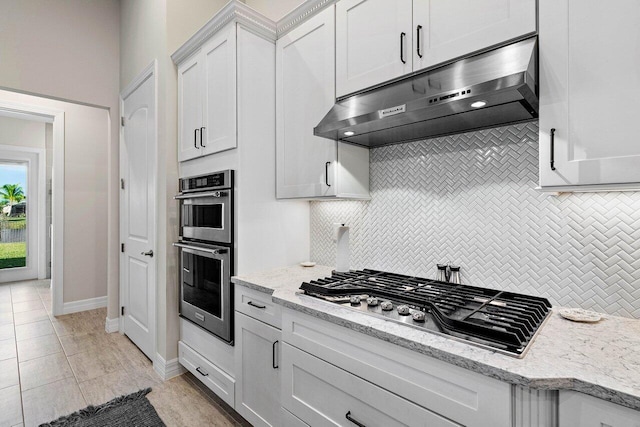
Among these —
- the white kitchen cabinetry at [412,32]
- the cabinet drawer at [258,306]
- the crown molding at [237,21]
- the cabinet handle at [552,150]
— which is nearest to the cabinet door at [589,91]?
the cabinet handle at [552,150]

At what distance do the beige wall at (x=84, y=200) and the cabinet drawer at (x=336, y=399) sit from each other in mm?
4148

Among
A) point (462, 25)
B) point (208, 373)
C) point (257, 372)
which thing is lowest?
point (208, 373)

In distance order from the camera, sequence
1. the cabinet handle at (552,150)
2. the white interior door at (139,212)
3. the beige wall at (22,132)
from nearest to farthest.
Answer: the cabinet handle at (552,150)
the white interior door at (139,212)
the beige wall at (22,132)

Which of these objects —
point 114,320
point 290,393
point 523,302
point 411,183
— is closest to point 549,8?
point 411,183

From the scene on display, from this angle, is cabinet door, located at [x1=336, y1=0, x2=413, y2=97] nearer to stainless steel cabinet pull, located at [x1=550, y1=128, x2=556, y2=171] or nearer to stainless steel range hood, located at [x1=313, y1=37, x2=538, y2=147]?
stainless steel range hood, located at [x1=313, y1=37, x2=538, y2=147]

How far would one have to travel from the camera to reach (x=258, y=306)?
1786 millimetres

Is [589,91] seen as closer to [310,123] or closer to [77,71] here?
[310,123]

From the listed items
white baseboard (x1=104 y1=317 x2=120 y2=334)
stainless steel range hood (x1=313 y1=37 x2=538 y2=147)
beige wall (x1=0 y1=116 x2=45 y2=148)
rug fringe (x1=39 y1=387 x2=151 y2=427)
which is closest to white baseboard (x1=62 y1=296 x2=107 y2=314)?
white baseboard (x1=104 y1=317 x2=120 y2=334)

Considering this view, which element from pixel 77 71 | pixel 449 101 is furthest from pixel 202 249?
pixel 77 71

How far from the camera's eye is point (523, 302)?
4.44 feet

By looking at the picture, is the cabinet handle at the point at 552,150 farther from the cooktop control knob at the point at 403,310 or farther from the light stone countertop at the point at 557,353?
the cooktop control knob at the point at 403,310

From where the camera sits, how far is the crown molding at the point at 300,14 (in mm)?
1868

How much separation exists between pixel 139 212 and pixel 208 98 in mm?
1398

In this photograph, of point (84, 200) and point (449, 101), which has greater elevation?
point (449, 101)
